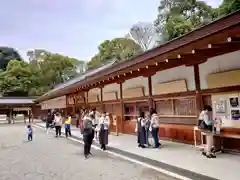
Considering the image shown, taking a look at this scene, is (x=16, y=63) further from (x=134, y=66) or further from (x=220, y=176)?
(x=220, y=176)

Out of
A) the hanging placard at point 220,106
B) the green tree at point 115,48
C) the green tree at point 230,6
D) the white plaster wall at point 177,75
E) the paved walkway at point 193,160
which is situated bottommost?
→ the paved walkway at point 193,160

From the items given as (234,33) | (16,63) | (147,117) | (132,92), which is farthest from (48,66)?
(234,33)

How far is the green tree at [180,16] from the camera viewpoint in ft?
111

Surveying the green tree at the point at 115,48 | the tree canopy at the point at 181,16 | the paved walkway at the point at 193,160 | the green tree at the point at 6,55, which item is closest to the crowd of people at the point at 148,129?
the paved walkway at the point at 193,160

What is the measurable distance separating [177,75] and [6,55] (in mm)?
79214

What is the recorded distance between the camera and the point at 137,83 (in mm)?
14688

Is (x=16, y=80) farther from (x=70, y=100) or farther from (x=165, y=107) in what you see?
(x=165, y=107)

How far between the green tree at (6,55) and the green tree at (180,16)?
52586mm

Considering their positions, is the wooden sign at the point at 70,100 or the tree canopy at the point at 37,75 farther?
the tree canopy at the point at 37,75

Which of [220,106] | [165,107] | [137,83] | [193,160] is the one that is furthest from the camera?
[137,83]

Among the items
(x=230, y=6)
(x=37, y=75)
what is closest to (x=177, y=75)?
(x=230, y=6)

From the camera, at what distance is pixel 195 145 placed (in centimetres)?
958

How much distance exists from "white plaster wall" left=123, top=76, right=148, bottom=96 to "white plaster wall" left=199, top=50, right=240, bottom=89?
428 centimetres

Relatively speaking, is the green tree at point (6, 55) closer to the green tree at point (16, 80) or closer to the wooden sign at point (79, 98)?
the green tree at point (16, 80)
